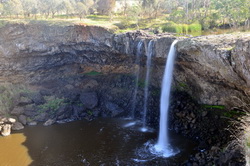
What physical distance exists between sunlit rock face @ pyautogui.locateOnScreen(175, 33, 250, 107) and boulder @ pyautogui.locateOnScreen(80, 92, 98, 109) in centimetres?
1241

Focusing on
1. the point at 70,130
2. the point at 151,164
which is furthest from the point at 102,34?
the point at 151,164

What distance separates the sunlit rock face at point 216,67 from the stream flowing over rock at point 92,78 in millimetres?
122

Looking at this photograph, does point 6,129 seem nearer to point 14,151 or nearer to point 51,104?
point 14,151

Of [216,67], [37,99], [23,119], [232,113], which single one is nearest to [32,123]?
[23,119]

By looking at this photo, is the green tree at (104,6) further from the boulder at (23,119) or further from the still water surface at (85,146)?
the boulder at (23,119)

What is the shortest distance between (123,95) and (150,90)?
4.27 meters

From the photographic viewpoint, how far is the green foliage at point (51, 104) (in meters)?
27.3

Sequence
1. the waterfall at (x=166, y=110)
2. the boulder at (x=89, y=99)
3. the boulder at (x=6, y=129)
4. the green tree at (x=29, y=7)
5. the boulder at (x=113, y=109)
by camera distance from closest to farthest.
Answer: the waterfall at (x=166, y=110)
the boulder at (x=6, y=129)
the boulder at (x=113, y=109)
the boulder at (x=89, y=99)
the green tree at (x=29, y=7)

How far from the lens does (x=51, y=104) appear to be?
28.0 metres

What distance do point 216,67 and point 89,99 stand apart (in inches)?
701

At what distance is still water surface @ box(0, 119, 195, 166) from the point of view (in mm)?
17750

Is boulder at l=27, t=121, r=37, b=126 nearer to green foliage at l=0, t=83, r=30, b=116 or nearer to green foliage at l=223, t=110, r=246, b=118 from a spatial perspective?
green foliage at l=0, t=83, r=30, b=116

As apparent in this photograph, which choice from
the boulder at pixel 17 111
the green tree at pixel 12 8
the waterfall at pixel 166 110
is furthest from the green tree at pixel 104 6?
the waterfall at pixel 166 110

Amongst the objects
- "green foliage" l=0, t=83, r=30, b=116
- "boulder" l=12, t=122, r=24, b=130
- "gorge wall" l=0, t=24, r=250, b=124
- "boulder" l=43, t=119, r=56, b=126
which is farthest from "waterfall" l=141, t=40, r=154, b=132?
"green foliage" l=0, t=83, r=30, b=116
